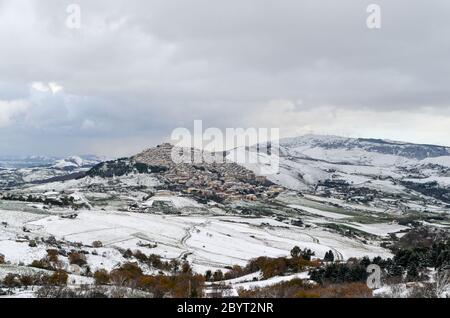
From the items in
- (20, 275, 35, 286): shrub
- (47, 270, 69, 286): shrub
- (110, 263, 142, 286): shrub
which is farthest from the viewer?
(110, 263, 142, 286): shrub

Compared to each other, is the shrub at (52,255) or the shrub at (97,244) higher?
the shrub at (52,255)

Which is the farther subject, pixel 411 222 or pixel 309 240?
pixel 411 222

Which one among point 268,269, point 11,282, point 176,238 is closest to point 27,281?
point 11,282

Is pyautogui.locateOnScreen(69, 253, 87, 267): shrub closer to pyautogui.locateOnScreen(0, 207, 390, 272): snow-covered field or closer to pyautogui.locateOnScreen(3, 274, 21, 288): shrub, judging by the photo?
pyautogui.locateOnScreen(0, 207, 390, 272): snow-covered field

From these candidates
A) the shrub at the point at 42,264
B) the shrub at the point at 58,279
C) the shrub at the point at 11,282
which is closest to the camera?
the shrub at the point at 11,282

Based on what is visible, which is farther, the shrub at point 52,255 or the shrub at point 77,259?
the shrub at point 77,259

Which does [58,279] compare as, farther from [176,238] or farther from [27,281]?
[176,238]

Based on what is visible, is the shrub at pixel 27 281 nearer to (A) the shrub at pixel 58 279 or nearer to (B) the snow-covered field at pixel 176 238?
(A) the shrub at pixel 58 279

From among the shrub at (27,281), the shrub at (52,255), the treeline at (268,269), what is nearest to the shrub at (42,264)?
the shrub at (52,255)

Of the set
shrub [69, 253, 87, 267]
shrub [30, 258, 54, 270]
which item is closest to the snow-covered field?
shrub [69, 253, 87, 267]
